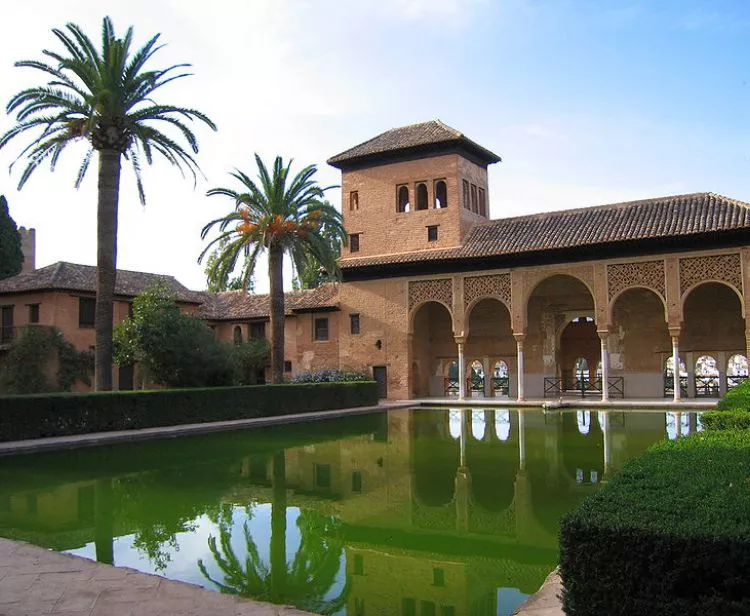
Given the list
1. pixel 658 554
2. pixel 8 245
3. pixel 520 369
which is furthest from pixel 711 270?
pixel 8 245

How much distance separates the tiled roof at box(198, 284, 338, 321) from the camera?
32281 mm

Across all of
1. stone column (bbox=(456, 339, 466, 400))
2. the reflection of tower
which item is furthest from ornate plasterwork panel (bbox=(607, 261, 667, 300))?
the reflection of tower

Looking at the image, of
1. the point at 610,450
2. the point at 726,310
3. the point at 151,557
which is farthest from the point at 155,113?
the point at 726,310

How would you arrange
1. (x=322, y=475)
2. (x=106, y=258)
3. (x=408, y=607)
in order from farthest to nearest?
(x=106, y=258), (x=322, y=475), (x=408, y=607)

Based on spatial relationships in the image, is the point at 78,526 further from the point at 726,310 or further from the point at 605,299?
the point at 726,310

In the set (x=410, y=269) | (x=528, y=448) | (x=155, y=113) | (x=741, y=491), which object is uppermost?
(x=155, y=113)

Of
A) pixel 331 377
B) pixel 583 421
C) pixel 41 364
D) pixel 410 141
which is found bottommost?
pixel 583 421

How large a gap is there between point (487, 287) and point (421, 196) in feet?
17.5

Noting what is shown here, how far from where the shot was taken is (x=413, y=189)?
1204 inches

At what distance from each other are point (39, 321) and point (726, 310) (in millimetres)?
25818

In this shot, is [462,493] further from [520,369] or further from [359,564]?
[520,369]

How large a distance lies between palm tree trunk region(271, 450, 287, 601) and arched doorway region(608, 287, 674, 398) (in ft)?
63.8

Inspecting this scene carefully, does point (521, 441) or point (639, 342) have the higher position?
point (639, 342)

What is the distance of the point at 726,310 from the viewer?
2622 cm
